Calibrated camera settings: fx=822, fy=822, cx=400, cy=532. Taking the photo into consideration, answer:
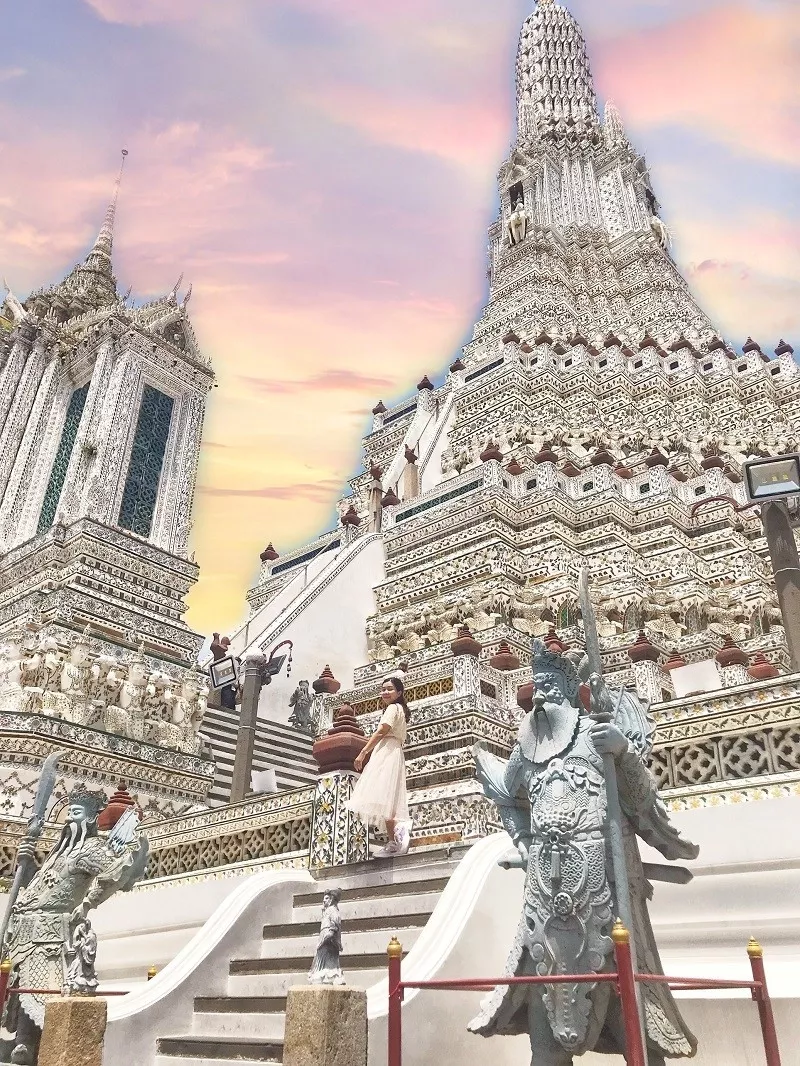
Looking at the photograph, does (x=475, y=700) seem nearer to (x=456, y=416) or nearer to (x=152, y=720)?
(x=152, y=720)

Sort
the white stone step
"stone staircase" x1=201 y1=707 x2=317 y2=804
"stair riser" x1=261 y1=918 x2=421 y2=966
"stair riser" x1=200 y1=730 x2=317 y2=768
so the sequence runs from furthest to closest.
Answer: "stair riser" x1=200 y1=730 x2=317 y2=768 < "stone staircase" x1=201 y1=707 x2=317 y2=804 < the white stone step < "stair riser" x1=261 y1=918 x2=421 y2=966

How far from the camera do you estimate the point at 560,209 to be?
39750 millimetres

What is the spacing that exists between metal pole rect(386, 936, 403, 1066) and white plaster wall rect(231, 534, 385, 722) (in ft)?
40.6

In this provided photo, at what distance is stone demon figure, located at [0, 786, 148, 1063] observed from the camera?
17.9ft

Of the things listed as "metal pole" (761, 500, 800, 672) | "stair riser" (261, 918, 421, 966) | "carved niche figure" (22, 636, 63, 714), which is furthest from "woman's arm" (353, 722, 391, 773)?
"carved niche figure" (22, 636, 63, 714)

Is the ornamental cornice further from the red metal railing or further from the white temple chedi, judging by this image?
the red metal railing

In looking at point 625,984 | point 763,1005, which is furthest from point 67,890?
point 763,1005

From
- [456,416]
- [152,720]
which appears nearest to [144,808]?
[152,720]

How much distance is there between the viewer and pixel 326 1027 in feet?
11.6

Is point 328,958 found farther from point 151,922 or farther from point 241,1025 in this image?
point 151,922

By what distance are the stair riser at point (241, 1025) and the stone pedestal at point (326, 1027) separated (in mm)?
995

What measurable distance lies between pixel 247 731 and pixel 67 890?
4.16 meters

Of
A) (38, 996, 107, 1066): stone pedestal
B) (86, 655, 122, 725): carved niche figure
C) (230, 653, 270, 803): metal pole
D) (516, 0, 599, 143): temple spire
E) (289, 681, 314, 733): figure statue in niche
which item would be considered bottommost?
(38, 996, 107, 1066): stone pedestal

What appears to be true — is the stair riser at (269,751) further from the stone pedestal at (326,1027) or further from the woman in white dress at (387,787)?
the stone pedestal at (326,1027)
